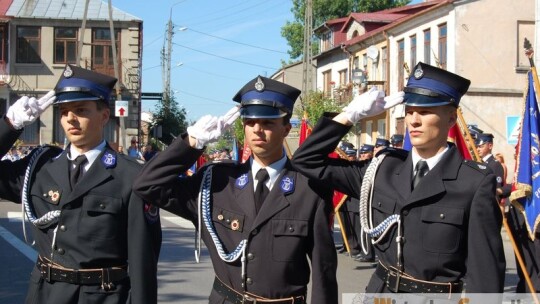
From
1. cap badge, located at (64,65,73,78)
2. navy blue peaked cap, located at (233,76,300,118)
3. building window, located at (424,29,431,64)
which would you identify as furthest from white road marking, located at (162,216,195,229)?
building window, located at (424,29,431,64)

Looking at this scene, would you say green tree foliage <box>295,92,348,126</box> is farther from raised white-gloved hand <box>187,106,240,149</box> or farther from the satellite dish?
raised white-gloved hand <box>187,106,240,149</box>

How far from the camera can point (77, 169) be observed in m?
4.68

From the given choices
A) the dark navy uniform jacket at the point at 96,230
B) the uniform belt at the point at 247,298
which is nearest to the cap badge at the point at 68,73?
the dark navy uniform jacket at the point at 96,230

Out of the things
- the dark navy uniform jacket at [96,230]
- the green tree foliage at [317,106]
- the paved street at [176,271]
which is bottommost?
the paved street at [176,271]

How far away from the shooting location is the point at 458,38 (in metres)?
30.7

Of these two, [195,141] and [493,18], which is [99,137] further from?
[493,18]

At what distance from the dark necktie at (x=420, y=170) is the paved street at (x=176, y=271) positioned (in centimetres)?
516

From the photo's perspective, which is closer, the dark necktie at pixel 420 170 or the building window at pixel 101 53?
the dark necktie at pixel 420 170

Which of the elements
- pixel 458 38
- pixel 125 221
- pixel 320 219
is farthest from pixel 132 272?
pixel 458 38

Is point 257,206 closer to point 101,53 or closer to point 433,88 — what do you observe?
point 433,88

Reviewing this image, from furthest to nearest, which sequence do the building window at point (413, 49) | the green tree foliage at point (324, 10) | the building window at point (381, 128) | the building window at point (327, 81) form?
the green tree foliage at point (324, 10) → the building window at point (327, 81) → the building window at point (381, 128) → the building window at point (413, 49)

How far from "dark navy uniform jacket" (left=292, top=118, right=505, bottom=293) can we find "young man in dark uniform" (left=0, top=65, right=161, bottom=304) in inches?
36.3

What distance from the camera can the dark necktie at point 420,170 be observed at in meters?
4.39

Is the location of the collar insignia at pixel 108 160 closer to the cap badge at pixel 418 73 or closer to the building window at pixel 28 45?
the cap badge at pixel 418 73
